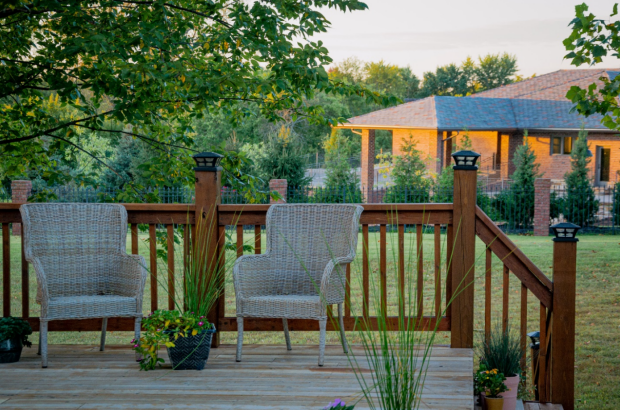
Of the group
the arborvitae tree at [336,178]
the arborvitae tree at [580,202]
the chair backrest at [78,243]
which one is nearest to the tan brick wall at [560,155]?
the arborvitae tree at [580,202]

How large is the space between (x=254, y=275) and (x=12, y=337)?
1.40 m

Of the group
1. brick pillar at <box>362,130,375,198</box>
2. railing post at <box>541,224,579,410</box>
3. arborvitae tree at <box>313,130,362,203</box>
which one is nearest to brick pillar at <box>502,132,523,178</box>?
brick pillar at <box>362,130,375,198</box>

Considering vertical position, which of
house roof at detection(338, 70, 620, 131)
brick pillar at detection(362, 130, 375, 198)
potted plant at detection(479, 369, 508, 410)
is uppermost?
house roof at detection(338, 70, 620, 131)

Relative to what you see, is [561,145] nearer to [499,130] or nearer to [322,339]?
[499,130]

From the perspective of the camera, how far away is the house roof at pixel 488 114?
68.9ft

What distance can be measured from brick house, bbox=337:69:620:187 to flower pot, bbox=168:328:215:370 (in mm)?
17469

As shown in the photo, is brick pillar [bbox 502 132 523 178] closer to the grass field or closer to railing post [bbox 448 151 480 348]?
the grass field

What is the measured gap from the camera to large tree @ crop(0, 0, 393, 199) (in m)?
4.67

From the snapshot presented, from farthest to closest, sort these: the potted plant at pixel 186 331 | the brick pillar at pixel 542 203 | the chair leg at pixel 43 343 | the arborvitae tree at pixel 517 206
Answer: the arborvitae tree at pixel 517 206 → the brick pillar at pixel 542 203 → the chair leg at pixel 43 343 → the potted plant at pixel 186 331

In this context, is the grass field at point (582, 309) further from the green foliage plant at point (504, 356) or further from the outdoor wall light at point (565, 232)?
the outdoor wall light at point (565, 232)

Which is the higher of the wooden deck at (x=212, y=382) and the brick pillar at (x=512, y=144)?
the brick pillar at (x=512, y=144)

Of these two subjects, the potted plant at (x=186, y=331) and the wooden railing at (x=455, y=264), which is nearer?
the potted plant at (x=186, y=331)

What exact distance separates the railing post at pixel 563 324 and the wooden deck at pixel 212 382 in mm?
535

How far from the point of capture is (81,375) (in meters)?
3.23
